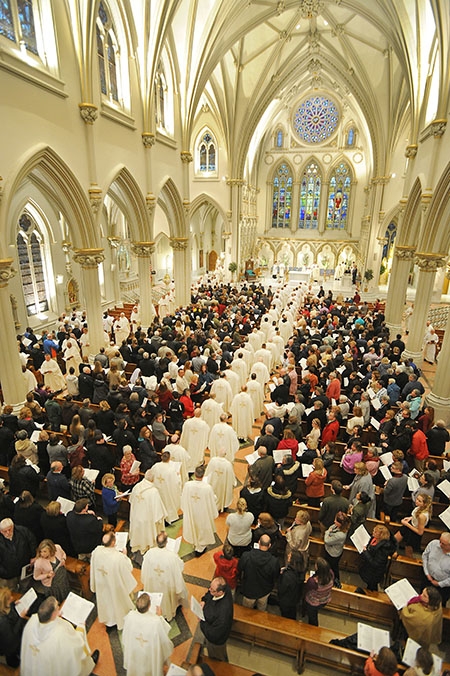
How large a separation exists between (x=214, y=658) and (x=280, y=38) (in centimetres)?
3096

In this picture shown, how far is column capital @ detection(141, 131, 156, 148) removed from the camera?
1625 cm

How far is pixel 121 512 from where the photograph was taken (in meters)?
6.82

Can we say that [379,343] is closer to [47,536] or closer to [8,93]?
[47,536]

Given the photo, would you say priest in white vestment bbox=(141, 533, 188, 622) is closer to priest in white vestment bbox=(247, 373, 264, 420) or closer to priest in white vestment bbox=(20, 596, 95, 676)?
priest in white vestment bbox=(20, 596, 95, 676)

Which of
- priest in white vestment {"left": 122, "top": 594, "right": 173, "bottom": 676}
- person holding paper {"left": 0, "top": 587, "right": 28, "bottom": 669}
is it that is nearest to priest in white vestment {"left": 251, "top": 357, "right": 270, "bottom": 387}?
priest in white vestment {"left": 122, "top": 594, "right": 173, "bottom": 676}

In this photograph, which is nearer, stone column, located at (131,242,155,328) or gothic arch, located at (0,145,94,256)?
gothic arch, located at (0,145,94,256)

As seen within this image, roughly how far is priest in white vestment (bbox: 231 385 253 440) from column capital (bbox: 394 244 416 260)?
1216 cm

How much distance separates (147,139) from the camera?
16.3 meters

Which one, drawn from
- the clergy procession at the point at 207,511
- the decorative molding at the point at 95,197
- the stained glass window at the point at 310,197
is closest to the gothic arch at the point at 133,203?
the decorative molding at the point at 95,197

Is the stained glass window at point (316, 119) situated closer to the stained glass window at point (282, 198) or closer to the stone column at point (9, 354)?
the stained glass window at point (282, 198)

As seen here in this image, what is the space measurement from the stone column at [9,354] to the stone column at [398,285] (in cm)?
1567

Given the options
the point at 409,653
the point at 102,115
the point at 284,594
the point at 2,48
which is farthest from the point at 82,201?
the point at 409,653

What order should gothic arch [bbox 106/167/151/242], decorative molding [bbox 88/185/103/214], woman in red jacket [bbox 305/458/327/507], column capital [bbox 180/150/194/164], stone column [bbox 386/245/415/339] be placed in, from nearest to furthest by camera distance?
woman in red jacket [bbox 305/458/327/507]
decorative molding [bbox 88/185/103/214]
gothic arch [bbox 106/167/151/242]
stone column [bbox 386/245/415/339]
column capital [bbox 180/150/194/164]

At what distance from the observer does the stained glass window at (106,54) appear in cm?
1342
